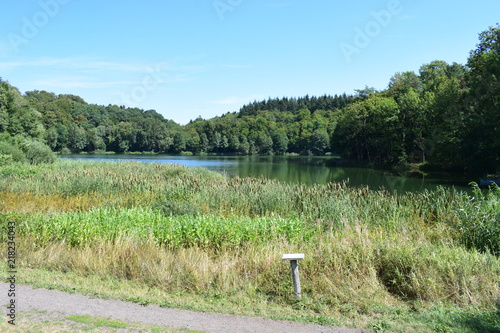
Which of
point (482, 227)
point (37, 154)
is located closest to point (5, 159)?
point (37, 154)

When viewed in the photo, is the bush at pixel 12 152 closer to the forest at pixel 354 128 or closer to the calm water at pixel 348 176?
the forest at pixel 354 128

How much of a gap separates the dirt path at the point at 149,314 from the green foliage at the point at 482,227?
4.91 m

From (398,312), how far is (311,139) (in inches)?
4748

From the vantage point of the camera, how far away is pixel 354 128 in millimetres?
72312

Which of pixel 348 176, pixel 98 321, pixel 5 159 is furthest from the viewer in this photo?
pixel 348 176

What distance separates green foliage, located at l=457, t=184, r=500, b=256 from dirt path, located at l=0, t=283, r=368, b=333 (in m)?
4.91

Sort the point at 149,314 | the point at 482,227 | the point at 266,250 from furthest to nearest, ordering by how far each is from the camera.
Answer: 1. the point at 482,227
2. the point at 266,250
3. the point at 149,314

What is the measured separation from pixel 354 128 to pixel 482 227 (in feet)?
219

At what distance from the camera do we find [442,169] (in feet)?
151

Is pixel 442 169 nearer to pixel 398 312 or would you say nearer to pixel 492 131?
pixel 492 131

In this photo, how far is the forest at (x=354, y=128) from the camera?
36719 mm

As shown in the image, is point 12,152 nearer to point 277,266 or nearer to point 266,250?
point 266,250

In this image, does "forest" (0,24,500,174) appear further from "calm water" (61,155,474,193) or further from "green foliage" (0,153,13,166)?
"calm water" (61,155,474,193)

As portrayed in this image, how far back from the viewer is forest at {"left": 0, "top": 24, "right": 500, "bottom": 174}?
36.7 metres
